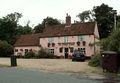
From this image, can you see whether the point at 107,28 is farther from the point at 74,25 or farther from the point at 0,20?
the point at 0,20

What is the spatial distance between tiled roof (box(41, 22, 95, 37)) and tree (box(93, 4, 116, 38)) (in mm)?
13592

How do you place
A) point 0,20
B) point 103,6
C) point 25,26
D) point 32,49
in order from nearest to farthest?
1. point 32,49
2. point 103,6
3. point 0,20
4. point 25,26

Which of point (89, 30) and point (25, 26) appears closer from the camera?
point (89, 30)

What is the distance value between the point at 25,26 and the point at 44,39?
1613 inches

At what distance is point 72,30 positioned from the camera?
6881cm

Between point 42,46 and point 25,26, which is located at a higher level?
point 25,26

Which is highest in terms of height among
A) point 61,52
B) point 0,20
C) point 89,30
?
point 0,20

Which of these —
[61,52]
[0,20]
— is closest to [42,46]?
[61,52]

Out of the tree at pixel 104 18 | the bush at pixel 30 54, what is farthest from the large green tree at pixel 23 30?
the bush at pixel 30 54

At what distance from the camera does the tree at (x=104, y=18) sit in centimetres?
8186

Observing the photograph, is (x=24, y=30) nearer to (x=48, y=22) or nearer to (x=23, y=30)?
(x=23, y=30)

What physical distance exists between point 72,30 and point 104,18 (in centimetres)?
1651

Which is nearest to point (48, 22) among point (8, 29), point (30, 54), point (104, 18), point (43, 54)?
point (8, 29)

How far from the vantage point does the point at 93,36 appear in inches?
2537
